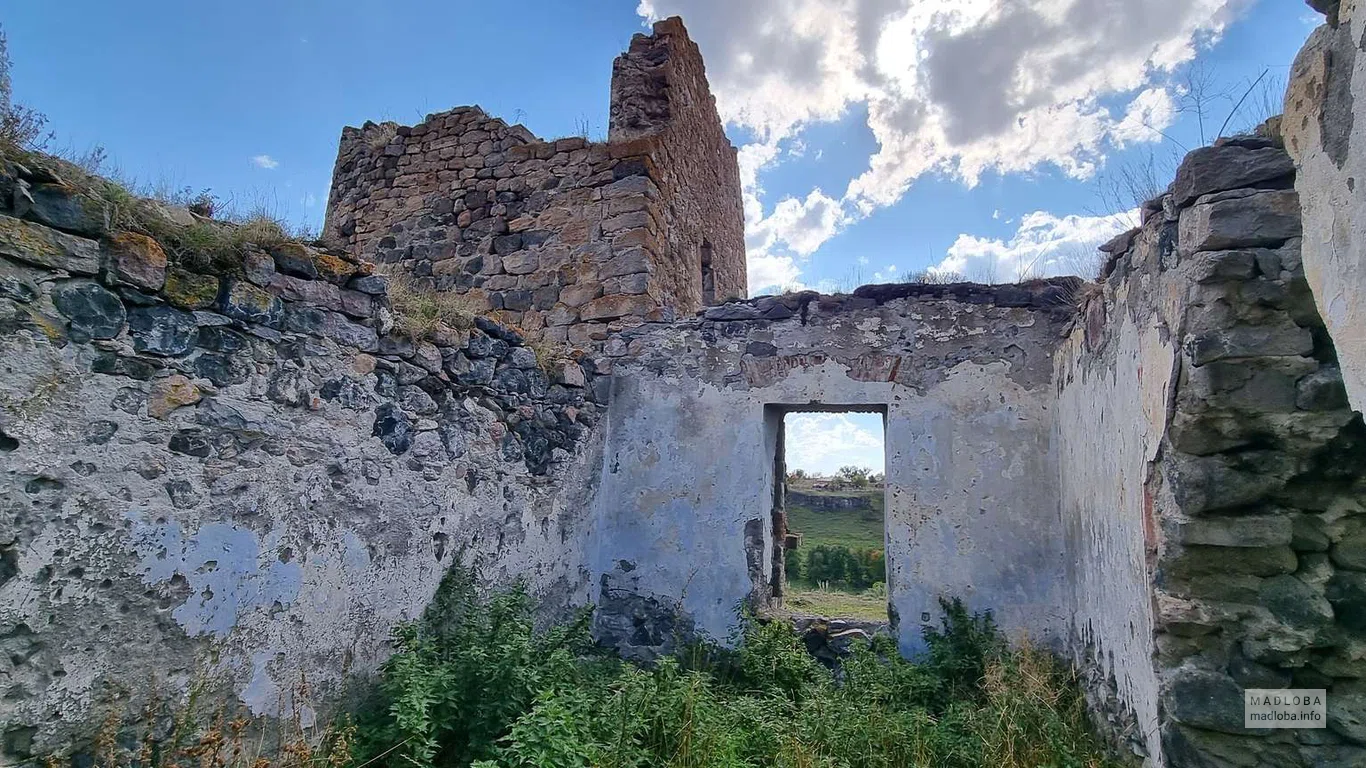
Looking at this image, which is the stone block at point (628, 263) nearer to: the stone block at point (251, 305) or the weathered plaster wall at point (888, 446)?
the weathered plaster wall at point (888, 446)

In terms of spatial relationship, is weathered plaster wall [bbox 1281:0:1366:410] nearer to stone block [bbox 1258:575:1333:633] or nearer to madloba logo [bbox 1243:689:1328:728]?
stone block [bbox 1258:575:1333:633]

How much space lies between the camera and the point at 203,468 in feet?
8.40

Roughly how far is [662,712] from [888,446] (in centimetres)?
253

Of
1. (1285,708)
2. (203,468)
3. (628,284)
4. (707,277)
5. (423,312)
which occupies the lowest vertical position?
(1285,708)

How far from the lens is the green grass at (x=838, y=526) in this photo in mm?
10859

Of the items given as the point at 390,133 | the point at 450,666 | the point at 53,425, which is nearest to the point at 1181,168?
the point at 450,666

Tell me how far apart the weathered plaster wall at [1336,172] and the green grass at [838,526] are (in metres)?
8.74

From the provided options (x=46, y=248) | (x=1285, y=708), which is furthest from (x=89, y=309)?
(x=1285, y=708)

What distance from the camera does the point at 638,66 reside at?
632cm

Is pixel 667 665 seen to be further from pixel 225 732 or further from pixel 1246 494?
pixel 1246 494

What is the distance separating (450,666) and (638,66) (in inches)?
207

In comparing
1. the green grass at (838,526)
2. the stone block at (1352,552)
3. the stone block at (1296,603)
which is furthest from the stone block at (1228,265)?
the green grass at (838,526)

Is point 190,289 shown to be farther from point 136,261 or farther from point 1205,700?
point 1205,700

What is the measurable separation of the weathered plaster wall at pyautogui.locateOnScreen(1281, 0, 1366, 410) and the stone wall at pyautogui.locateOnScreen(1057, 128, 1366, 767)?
13 cm
